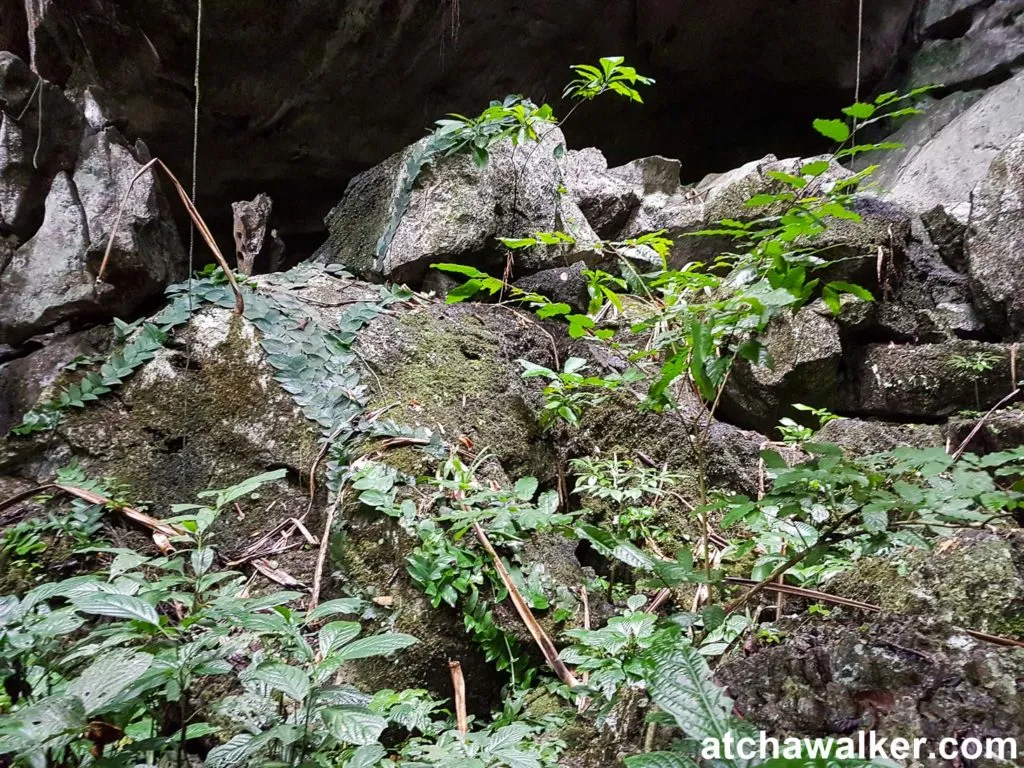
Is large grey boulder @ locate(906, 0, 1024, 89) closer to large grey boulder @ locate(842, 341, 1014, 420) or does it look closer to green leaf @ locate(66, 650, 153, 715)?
large grey boulder @ locate(842, 341, 1014, 420)

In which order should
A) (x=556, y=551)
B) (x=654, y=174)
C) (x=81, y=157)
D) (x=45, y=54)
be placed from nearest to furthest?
(x=556, y=551), (x=81, y=157), (x=45, y=54), (x=654, y=174)

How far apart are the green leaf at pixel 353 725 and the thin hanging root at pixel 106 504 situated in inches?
42.5

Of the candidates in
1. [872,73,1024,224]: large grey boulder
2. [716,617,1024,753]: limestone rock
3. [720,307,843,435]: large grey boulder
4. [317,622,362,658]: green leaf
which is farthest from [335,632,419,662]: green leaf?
[872,73,1024,224]: large grey boulder

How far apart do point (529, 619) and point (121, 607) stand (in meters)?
0.96

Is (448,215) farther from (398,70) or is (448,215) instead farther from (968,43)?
(968,43)

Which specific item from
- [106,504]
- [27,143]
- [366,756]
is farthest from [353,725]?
[27,143]

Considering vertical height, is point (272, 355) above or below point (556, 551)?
above

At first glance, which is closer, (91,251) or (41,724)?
(41,724)

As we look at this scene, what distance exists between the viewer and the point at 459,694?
1.46 m

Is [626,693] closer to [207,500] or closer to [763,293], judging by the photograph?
[763,293]

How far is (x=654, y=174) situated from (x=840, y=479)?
5.72 meters

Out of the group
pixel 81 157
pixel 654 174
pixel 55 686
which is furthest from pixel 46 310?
pixel 654 174

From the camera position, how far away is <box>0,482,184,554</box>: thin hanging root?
5.59ft

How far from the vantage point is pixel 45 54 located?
4.18 meters
